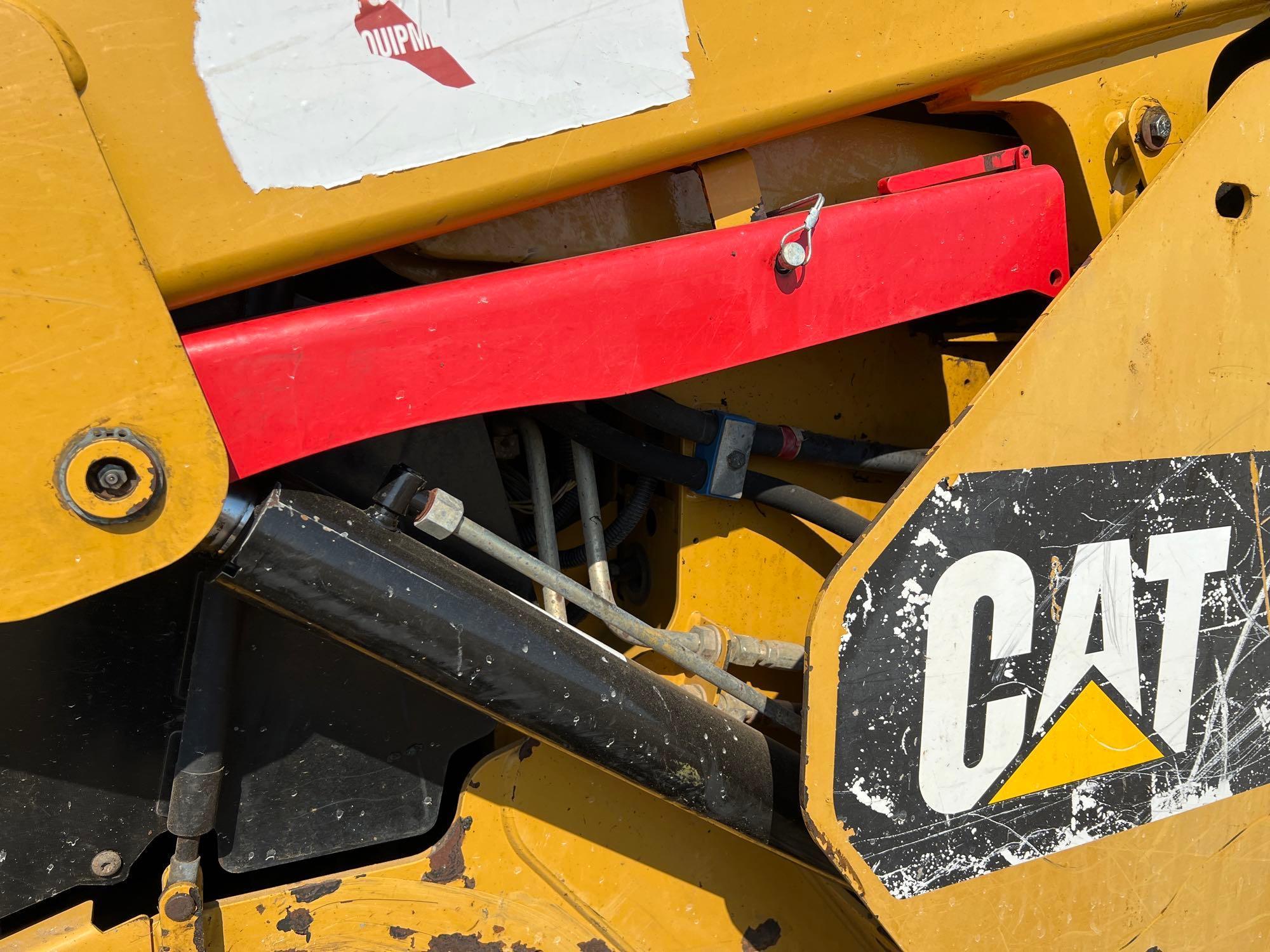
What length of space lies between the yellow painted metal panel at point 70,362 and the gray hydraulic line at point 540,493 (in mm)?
458

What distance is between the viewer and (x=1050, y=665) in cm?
113

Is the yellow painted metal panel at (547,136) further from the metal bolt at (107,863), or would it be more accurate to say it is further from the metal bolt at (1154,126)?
the metal bolt at (107,863)

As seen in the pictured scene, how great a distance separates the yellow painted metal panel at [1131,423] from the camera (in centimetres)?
106

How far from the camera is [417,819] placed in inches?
48.6

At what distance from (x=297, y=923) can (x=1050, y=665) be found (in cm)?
91

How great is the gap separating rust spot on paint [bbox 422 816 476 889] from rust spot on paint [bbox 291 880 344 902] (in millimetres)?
111

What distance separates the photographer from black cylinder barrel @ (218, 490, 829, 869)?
88cm

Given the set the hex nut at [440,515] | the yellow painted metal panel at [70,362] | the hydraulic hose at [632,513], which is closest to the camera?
the yellow painted metal panel at [70,362]

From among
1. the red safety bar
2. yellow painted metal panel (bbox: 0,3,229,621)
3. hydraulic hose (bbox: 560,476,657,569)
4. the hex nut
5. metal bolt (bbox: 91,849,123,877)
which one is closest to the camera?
yellow painted metal panel (bbox: 0,3,229,621)

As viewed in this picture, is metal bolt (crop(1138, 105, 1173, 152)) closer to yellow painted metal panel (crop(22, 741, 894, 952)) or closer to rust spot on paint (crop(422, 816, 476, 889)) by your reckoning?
yellow painted metal panel (crop(22, 741, 894, 952))

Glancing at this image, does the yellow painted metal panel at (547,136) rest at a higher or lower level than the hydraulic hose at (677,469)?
higher

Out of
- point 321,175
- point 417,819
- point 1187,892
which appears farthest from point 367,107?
point 1187,892

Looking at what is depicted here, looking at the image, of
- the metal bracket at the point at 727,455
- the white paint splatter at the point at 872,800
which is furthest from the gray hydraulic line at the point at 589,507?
the white paint splatter at the point at 872,800

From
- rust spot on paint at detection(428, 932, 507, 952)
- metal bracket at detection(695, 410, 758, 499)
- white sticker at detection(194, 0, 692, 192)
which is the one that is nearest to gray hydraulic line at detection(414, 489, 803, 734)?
metal bracket at detection(695, 410, 758, 499)
